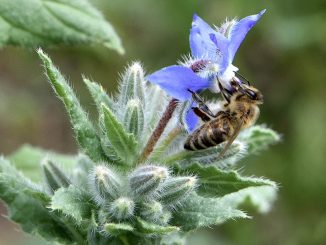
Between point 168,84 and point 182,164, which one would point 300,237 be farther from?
point 168,84

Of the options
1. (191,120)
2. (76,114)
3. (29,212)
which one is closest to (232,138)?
(191,120)

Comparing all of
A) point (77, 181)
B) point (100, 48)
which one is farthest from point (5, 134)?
point (77, 181)

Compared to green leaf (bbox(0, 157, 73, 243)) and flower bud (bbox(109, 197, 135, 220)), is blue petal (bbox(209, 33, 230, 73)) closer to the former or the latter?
flower bud (bbox(109, 197, 135, 220))

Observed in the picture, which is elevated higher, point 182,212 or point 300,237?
point 300,237

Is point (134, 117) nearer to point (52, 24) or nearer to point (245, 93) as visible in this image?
point (245, 93)

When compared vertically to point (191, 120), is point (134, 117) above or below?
below

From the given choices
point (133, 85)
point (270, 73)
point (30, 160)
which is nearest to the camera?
point (133, 85)

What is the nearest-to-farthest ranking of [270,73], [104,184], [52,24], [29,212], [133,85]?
1. [104,184]
2. [133,85]
3. [29,212]
4. [52,24]
5. [270,73]

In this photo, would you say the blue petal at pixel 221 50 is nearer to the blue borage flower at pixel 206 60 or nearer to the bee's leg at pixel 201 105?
the blue borage flower at pixel 206 60
